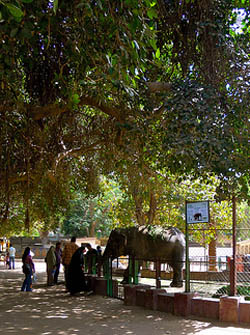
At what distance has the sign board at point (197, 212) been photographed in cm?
862

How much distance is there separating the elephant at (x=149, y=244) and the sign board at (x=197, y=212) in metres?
5.02

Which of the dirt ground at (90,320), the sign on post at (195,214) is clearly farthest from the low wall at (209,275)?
the dirt ground at (90,320)

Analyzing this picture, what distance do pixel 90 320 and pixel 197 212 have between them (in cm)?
303

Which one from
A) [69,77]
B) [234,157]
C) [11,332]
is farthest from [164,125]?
[11,332]

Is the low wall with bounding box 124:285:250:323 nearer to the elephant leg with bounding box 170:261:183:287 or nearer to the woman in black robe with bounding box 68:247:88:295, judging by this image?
the woman in black robe with bounding box 68:247:88:295

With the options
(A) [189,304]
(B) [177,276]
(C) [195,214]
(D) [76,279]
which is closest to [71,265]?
(D) [76,279]

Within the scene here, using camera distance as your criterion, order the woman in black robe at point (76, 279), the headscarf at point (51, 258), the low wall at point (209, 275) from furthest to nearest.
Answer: the headscarf at point (51, 258), the woman in black robe at point (76, 279), the low wall at point (209, 275)

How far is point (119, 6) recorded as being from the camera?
6320 millimetres

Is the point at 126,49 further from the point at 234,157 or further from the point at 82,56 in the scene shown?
the point at 234,157

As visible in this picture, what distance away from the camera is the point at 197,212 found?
8.76 metres

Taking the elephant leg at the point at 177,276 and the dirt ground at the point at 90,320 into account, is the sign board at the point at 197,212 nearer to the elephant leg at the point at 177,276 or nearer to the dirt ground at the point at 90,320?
the dirt ground at the point at 90,320

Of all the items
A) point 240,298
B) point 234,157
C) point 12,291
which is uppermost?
point 234,157

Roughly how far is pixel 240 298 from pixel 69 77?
5282 millimetres

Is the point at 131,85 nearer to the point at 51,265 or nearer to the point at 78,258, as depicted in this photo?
the point at 78,258
